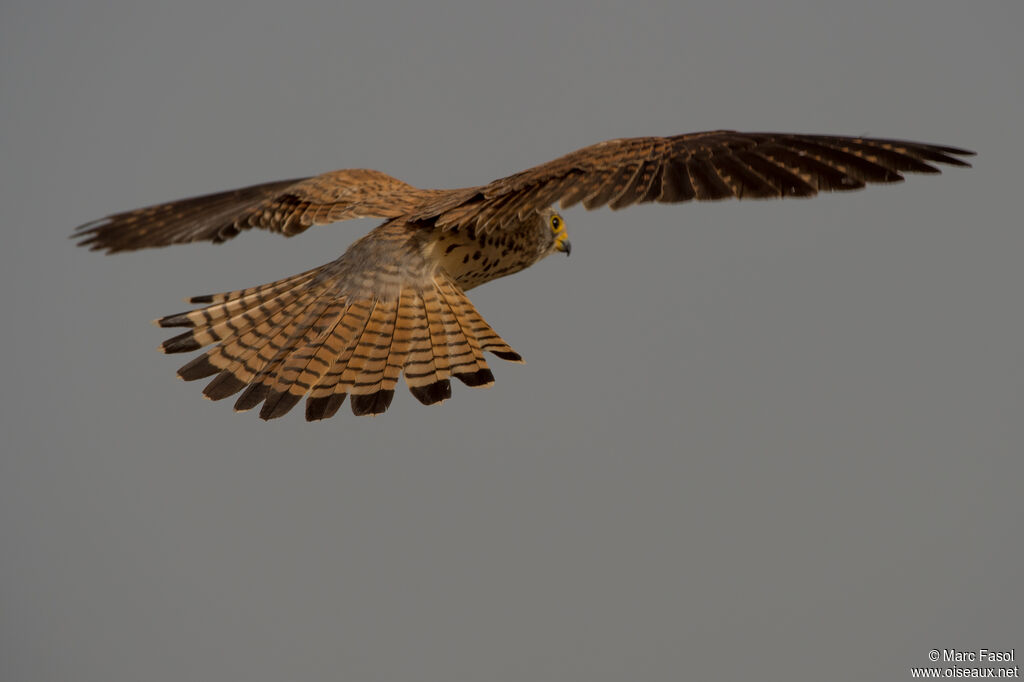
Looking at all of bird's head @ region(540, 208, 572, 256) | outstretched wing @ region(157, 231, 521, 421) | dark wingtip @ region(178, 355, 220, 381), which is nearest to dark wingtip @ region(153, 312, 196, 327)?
outstretched wing @ region(157, 231, 521, 421)

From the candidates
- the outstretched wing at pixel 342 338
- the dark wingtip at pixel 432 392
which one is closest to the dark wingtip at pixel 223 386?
the outstretched wing at pixel 342 338

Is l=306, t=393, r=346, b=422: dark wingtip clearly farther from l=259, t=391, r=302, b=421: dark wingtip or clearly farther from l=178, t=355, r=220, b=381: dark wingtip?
l=178, t=355, r=220, b=381: dark wingtip

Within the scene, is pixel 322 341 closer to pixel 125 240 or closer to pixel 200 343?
pixel 200 343

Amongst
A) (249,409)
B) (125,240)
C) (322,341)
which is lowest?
(249,409)

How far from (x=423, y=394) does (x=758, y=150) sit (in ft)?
3.69

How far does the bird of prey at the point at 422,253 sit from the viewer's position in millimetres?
2729

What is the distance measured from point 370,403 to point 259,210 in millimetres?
1171

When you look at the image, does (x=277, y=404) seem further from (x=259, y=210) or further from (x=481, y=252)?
(x=259, y=210)

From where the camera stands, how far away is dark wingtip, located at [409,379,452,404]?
9.88ft

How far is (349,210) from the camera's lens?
144 inches

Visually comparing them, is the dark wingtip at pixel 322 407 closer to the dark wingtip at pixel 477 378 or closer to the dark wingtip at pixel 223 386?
the dark wingtip at pixel 223 386

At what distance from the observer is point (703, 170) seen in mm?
2803

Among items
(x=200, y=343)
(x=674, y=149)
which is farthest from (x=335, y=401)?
(x=674, y=149)

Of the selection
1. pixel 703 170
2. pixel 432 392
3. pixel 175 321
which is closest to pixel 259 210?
pixel 175 321
